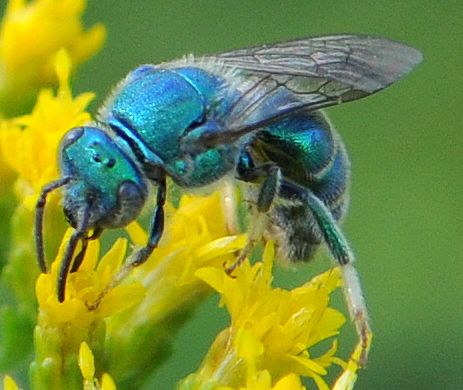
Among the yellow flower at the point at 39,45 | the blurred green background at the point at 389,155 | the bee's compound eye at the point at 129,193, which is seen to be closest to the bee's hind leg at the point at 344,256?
the bee's compound eye at the point at 129,193

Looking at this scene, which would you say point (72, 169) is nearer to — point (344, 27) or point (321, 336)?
point (321, 336)

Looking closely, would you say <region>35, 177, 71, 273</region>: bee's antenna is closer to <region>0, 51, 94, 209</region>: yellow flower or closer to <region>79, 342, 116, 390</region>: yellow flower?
<region>79, 342, 116, 390</region>: yellow flower

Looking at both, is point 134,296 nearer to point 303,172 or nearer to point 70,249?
point 70,249

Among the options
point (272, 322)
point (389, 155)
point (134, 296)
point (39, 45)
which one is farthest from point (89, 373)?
point (389, 155)

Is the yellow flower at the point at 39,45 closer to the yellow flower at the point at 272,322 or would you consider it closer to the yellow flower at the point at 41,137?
the yellow flower at the point at 41,137

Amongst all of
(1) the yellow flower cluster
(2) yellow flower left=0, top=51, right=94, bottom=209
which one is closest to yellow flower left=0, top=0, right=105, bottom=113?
(2) yellow flower left=0, top=51, right=94, bottom=209

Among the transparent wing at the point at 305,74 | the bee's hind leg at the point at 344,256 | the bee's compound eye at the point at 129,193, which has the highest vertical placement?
the transparent wing at the point at 305,74
